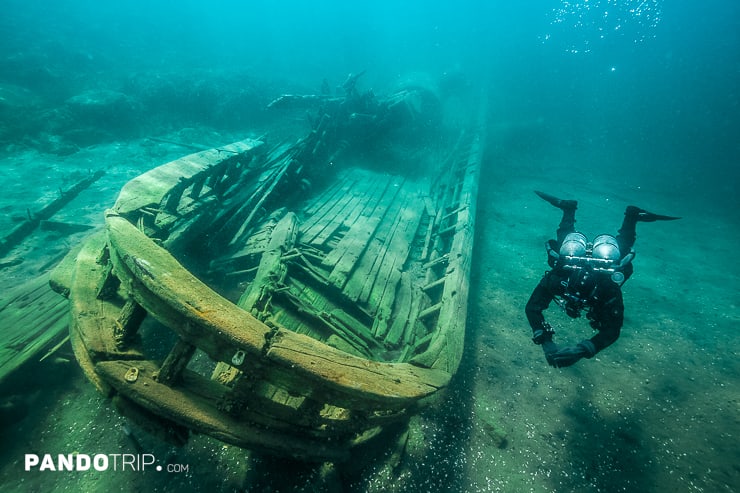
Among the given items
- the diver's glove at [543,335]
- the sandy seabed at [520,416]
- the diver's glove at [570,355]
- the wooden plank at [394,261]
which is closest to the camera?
the sandy seabed at [520,416]

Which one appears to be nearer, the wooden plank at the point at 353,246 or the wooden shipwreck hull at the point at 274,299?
the wooden shipwreck hull at the point at 274,299

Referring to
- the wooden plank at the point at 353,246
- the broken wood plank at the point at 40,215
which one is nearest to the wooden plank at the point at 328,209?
the wooden plank at the point at 353,246

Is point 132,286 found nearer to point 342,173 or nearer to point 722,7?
point 342,173

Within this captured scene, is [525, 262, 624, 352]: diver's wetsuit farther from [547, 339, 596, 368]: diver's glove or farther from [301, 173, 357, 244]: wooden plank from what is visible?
[301, 173, 357, 244]: wooden plank

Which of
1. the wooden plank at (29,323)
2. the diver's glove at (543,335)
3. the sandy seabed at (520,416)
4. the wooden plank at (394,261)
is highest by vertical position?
the diver's glove at (543,335)

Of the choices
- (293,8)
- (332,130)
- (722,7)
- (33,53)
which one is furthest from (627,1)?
(33,53)

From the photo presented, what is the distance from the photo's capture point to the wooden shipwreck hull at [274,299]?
1.80 metres

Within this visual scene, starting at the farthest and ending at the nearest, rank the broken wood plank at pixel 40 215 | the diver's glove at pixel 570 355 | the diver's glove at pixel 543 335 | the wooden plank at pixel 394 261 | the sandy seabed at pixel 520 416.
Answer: the broken wood plank at pixel 40 215
the wooden plank at pixel 394 261
the diver's glove at pixel 543 335
the diver's glove at pixel 570 355
the sandy seabed at pixel 520 416

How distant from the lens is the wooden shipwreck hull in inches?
70.8

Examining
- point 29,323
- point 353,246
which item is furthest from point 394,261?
point 29,323

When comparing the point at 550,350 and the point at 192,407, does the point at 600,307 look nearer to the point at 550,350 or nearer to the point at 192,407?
the point at 550,350

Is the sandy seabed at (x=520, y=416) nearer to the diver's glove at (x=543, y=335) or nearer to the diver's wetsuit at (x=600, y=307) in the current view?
the diver's glove at (x=543, y=335)

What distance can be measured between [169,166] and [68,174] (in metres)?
8.76

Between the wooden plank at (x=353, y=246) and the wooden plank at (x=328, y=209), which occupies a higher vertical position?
the wooden plank at (x=328, y=209)
